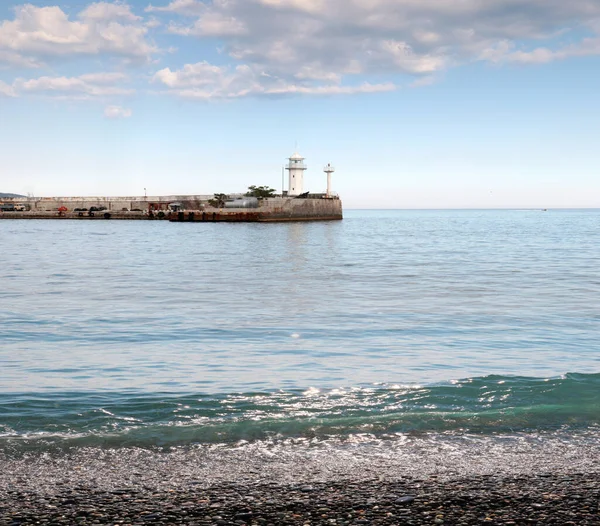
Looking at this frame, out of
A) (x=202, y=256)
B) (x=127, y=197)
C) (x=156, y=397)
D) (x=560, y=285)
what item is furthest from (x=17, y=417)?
(x=127, y=197)

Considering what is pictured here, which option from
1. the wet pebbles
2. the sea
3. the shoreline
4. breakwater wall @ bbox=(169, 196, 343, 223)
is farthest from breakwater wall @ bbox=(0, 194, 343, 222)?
the wet pebbles

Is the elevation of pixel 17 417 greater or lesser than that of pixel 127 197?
lesser

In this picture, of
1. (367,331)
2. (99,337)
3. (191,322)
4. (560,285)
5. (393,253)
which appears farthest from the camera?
(393,253)

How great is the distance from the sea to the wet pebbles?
454 mm

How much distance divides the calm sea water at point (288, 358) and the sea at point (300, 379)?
49mm

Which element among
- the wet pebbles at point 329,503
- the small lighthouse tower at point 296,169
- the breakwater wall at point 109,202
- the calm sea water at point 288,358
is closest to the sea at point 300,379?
the calm sea water at point 288,358

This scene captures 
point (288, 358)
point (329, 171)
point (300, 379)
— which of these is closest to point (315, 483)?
point (300, 379)

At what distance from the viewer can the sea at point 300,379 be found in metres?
7.34

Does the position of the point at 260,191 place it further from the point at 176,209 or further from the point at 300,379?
the point at 300,379

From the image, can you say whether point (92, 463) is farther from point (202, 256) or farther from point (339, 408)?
point (202, 256)

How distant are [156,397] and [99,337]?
6133 millimetres

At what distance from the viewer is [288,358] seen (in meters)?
13.1

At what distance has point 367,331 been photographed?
16.7m

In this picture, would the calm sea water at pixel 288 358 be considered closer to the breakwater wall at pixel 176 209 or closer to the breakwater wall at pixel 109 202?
the breakwater wall at pixel 176 209
